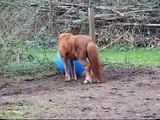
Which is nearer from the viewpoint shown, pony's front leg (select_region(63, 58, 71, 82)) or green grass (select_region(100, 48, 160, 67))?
pony's front leg (select_region(63, 58, 71, 82))

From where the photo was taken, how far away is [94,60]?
10.2m

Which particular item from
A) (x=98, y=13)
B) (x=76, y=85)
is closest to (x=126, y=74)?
(x=76, y=85)

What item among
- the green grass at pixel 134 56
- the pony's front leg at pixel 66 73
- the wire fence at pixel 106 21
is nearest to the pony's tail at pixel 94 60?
the pony's front leg at pixel 66 73

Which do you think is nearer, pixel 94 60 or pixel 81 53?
pixel 94 60

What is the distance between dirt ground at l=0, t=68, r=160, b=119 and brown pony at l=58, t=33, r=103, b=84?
0.26m

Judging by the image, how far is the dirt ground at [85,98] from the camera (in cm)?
680

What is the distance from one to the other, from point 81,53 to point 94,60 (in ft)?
1.42

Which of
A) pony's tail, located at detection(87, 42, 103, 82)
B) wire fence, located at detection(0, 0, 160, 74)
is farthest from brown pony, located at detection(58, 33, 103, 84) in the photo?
wire fence, located at detection(0, 0, 160, 74)

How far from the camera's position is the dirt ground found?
268 inches

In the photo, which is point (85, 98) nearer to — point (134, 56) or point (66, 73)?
point (66, 73)

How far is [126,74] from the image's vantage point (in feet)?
37.6

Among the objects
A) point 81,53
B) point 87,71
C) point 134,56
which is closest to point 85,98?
point 87,71

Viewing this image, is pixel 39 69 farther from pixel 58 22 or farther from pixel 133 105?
pixel 58 22

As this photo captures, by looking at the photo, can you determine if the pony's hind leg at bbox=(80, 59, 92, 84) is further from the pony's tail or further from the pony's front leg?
the pony's front leg
